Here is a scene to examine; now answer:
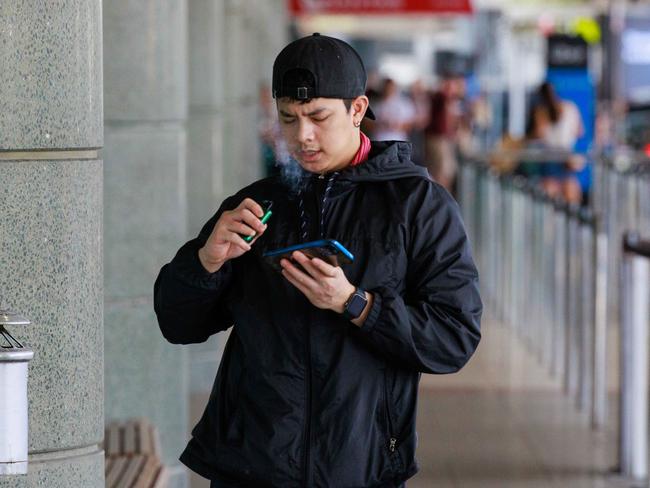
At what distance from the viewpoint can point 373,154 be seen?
353 centimetres

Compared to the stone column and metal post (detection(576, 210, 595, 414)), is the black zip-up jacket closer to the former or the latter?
metal post (detection(576, 210, 595, 414))

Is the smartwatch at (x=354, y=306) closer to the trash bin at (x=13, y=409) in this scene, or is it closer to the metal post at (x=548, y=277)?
the trash bin at (x=13, y=409)

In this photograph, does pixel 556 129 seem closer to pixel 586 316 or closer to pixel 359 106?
pixel 586 316

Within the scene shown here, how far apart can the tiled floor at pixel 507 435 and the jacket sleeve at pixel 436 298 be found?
3856 mm

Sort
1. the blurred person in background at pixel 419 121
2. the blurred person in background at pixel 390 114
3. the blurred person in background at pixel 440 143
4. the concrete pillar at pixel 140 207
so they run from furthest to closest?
the blurred person in background at pixel 419 121
the blurred person in background at pixel 440 143
the blurred person in background at pixel 390 114
the concrete pillar at pixel 140 207

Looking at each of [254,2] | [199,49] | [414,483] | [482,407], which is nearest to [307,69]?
[414,483]

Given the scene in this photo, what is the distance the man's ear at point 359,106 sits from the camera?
11.2ft

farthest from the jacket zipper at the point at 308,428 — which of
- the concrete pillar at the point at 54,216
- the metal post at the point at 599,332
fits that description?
the metal post at the point at 599,332

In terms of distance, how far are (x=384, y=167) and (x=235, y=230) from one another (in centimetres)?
41

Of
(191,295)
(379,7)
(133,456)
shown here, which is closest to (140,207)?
(133,456)

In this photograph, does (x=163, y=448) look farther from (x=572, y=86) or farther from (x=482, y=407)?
(x=572, y=86)

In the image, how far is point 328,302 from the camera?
3.25 metres

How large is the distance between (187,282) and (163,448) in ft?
11.7

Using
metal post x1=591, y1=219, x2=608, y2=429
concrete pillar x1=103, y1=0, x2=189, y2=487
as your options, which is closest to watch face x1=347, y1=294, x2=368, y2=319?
→ concrete pillar x1=103, y1=0, x2=189, y2=487
